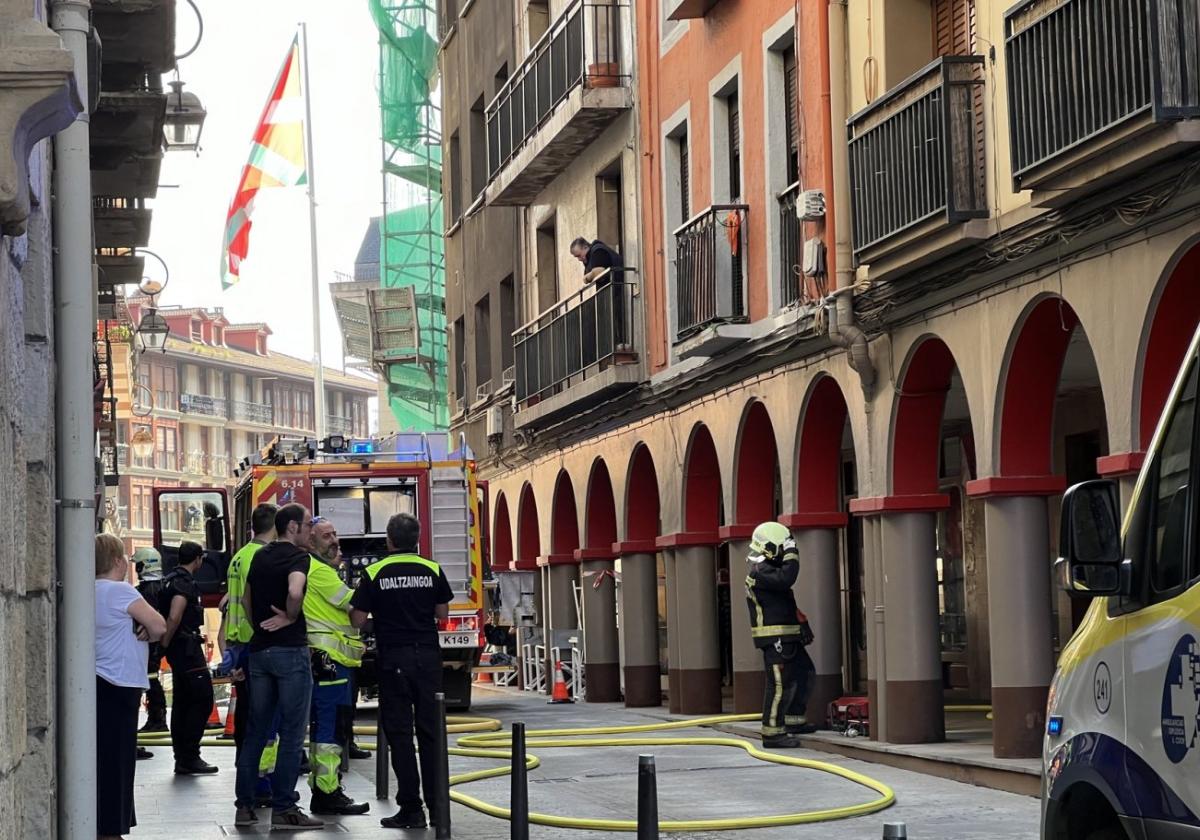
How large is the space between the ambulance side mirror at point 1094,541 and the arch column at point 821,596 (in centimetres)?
1394

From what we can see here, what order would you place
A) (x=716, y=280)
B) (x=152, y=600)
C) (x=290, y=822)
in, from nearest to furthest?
(x=290, y=822), (x=152, y=600), (x=716, y=280)

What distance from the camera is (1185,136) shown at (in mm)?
11828

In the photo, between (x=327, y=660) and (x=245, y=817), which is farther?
(x=327, y=660)

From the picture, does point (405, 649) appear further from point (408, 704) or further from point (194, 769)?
point (194, 769)

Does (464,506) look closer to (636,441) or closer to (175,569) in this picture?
(636,441)

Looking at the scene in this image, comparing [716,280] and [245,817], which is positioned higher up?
[716,280]

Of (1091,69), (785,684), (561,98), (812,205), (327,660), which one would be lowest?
(785,684)

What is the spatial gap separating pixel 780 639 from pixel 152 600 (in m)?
5.29

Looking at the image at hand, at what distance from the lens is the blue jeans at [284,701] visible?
12617mm

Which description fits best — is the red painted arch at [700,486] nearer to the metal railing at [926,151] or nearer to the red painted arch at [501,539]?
the metal railing at [926,151]

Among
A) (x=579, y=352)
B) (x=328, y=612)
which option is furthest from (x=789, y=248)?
(x=328, y=612)

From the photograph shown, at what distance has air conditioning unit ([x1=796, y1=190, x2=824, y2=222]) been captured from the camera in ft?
61.4

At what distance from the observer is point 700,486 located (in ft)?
78.4

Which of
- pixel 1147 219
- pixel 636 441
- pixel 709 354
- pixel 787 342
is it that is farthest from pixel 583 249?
pixel 1147 219
